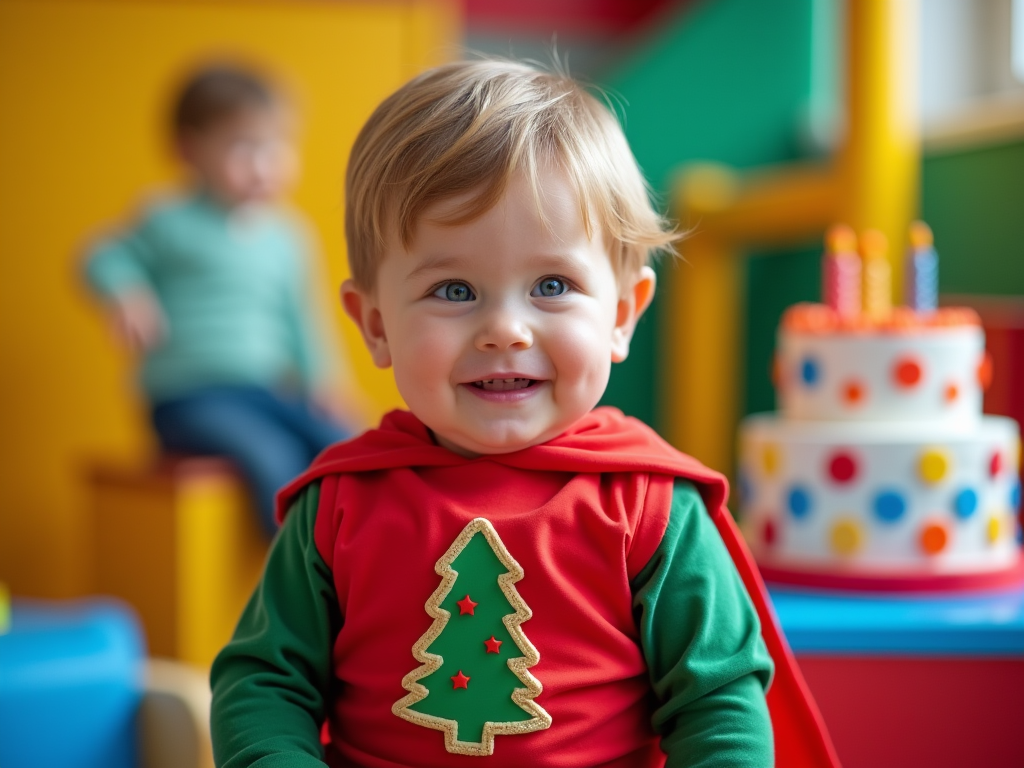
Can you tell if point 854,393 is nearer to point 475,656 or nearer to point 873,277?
point 873,277

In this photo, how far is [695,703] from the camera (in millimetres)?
782

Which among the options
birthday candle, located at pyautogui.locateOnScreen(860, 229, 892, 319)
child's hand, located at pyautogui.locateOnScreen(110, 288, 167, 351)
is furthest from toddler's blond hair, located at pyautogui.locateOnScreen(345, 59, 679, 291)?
child's hand, located at pyautogui.locateOnScreen(110, 288, 167, 351)

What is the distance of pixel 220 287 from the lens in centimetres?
252

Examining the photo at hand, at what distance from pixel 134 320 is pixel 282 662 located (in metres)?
1.66

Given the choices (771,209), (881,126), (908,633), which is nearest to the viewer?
(908,633)

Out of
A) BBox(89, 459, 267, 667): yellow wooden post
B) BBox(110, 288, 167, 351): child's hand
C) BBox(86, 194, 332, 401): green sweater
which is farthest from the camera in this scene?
BBox(86, 194, 332, 401): green sweater

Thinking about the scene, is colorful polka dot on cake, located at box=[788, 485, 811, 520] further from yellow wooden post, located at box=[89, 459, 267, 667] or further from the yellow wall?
the yellow wall

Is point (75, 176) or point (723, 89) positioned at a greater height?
point (723, 89)

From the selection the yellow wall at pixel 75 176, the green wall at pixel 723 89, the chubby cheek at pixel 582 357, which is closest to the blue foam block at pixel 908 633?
the chubby cheek at pixel 582 357

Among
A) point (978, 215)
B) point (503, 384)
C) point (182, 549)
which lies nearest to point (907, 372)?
point (503, 384)

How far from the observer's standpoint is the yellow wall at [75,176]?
2895 millimetres

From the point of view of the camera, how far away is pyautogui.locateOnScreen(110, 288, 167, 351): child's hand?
233 centimetres

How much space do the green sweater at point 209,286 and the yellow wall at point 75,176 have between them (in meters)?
0.38

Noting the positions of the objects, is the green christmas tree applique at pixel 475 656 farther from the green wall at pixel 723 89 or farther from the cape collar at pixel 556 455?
the green wall at pixel 723 89
